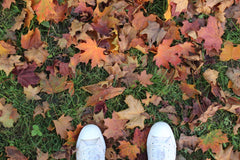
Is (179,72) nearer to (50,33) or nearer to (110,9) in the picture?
(110,9)

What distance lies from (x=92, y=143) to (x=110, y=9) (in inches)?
49.0

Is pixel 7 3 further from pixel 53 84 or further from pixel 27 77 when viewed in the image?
pixel 53 84

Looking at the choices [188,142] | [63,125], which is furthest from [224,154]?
[63,125]

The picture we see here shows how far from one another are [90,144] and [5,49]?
3.81 ft

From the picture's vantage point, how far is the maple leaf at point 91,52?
203 cm

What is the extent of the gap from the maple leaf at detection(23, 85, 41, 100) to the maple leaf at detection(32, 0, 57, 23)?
619 millimetres

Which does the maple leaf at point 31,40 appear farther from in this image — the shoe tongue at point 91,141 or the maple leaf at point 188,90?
the maple leaf at point 188,90

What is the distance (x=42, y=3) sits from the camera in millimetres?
1965

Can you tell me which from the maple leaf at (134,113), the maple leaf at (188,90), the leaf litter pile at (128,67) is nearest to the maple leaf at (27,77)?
the leaf litter pile at (128,67)

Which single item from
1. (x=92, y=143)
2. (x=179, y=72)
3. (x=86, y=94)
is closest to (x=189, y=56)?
(x=179, y=72)

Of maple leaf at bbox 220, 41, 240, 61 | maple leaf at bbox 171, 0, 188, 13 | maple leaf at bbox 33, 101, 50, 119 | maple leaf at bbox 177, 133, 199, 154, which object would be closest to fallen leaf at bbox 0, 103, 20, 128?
maple leaf at bbox 33, 101, 50, 119

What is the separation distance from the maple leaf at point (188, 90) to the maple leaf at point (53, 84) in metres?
1.13

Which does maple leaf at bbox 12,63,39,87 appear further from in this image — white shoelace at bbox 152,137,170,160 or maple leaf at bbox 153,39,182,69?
white shoelace at bbox 152,137,170,160

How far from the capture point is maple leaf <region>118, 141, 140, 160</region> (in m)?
2.15
